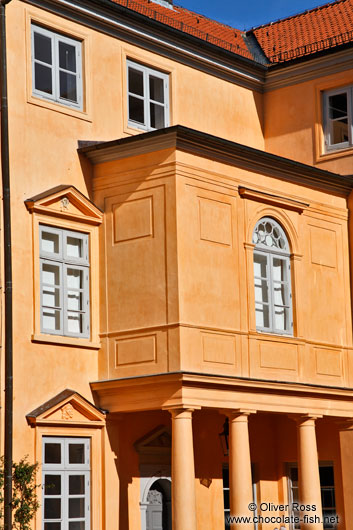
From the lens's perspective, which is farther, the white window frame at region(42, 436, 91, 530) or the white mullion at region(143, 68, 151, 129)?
the white mullion at region(143, 68, 151, 129)

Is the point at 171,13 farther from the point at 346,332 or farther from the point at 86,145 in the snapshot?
the point at 346,332

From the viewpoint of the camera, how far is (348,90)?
23453mm

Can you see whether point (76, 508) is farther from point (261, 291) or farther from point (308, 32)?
point (308, 32)

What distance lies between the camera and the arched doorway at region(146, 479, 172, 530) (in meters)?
20.2

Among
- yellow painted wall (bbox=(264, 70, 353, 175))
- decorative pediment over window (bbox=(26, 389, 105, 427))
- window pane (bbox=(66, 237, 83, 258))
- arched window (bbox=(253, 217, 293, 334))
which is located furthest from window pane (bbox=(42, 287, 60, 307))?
yellow painted wall (bbox=(264, 70, 353, 175))

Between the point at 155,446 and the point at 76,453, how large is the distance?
199cm

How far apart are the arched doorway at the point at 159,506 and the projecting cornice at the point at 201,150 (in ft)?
19.7

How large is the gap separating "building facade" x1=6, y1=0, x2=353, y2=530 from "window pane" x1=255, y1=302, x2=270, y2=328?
7 centimetres

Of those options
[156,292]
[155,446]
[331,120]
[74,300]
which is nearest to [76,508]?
[155,446]

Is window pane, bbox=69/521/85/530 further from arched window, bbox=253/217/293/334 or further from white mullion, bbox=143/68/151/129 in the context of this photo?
white mullion, bbox=143/68/151/129

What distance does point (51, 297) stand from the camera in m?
18.7

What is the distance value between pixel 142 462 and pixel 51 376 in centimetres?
269

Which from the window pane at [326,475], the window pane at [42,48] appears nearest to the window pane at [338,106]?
the window pane at [42,48]

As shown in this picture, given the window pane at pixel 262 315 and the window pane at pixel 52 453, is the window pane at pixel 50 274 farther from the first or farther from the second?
the window pane at pixel 262 315
